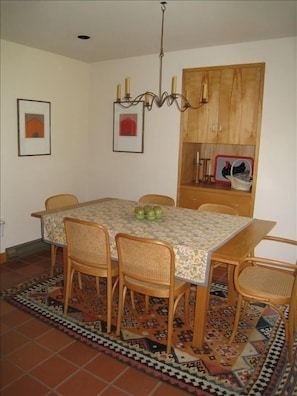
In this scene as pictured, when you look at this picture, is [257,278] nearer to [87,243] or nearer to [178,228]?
[178,228]

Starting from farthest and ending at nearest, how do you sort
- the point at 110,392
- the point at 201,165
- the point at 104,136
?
the point at 104,136 < the point at 201,165 < the point at 110,392

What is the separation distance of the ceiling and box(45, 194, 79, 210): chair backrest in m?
1.63

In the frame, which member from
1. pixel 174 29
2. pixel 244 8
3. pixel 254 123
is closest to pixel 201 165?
pixel 254 123

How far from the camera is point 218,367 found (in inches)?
84.8

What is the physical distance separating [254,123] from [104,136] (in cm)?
212

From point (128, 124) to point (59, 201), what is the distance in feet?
5.34

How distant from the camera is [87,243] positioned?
8.23 ft

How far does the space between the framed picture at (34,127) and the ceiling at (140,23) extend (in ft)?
2.21

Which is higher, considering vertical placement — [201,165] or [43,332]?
[201,165]

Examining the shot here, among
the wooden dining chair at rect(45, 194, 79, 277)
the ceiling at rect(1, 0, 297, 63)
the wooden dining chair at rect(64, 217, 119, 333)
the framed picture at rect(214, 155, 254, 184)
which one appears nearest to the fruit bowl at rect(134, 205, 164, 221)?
the wooden dining chair at rect(64, 217, 119, 333)

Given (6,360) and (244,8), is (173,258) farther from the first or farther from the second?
(244,8)

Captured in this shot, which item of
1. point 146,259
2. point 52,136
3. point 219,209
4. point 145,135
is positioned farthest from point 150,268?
point 52,136

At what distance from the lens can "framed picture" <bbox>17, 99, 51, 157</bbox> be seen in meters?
3.91

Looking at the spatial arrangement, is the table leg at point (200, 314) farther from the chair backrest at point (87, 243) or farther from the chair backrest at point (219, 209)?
the chair backrest at point (219, 209)
